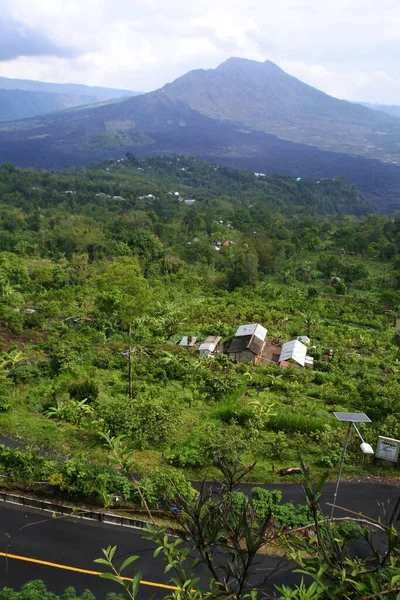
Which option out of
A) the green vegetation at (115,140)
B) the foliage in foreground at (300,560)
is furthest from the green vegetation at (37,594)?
the green vegetation at (115,140)

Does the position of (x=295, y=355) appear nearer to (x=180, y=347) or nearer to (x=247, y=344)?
(x=247, y=344)

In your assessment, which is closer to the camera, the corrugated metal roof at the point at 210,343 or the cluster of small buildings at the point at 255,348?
the cluster of small buildings at the point at 255,348

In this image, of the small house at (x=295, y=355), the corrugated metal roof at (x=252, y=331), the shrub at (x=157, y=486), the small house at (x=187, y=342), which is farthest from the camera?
the corrugated metal roof at (x=252, y=331)

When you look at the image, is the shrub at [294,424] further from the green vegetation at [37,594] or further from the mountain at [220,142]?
the mountain at [220,142]

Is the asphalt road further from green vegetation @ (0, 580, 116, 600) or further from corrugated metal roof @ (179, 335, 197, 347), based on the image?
corrugated metal roof @ (179, 335, 197, 347)

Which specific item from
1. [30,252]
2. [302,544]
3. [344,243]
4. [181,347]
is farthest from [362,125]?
[302,544]

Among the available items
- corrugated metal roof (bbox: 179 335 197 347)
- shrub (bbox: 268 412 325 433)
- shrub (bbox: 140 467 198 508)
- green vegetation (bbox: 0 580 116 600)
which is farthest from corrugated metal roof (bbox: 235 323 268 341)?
green vegetation (bbox: 0 580 116 600)
